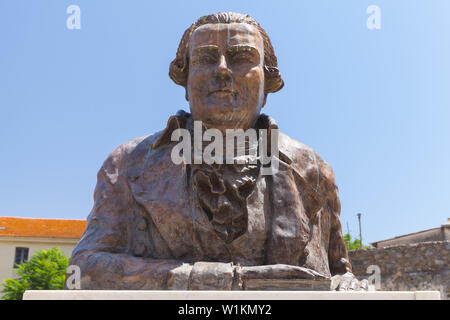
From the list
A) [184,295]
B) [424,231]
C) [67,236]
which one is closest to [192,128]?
[184,295]

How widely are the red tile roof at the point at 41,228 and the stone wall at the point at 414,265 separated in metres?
18.0

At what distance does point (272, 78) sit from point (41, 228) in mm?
30840

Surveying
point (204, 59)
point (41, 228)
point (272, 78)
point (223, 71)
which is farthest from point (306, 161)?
point (41, 228)

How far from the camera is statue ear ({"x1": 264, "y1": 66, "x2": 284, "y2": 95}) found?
4051 mm

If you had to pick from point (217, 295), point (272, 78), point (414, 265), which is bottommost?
point (217, 295)

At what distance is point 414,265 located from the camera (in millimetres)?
18047

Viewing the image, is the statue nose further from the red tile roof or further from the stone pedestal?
the red tile roof

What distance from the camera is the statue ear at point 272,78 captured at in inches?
159

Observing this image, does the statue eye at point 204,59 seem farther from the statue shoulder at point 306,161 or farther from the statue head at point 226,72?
the statue shoulder at point 306,161

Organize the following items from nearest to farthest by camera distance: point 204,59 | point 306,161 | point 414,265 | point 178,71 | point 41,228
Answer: point 204,59, point 306,161, point 178,71, point 414,265, point 41,228

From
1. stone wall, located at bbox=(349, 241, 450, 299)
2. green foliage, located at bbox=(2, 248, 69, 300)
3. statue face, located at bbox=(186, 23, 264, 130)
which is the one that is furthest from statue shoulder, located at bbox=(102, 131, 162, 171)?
green foliage, located at bbox=(2, 248, 69, 300)

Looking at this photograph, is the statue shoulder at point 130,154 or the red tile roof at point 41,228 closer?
the statue shoulder at point 130,154

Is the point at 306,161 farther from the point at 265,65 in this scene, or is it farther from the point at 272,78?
the point at 265,65

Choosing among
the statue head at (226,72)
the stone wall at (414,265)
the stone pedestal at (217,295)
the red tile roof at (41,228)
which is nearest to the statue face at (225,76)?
the statue head at (226,72)
